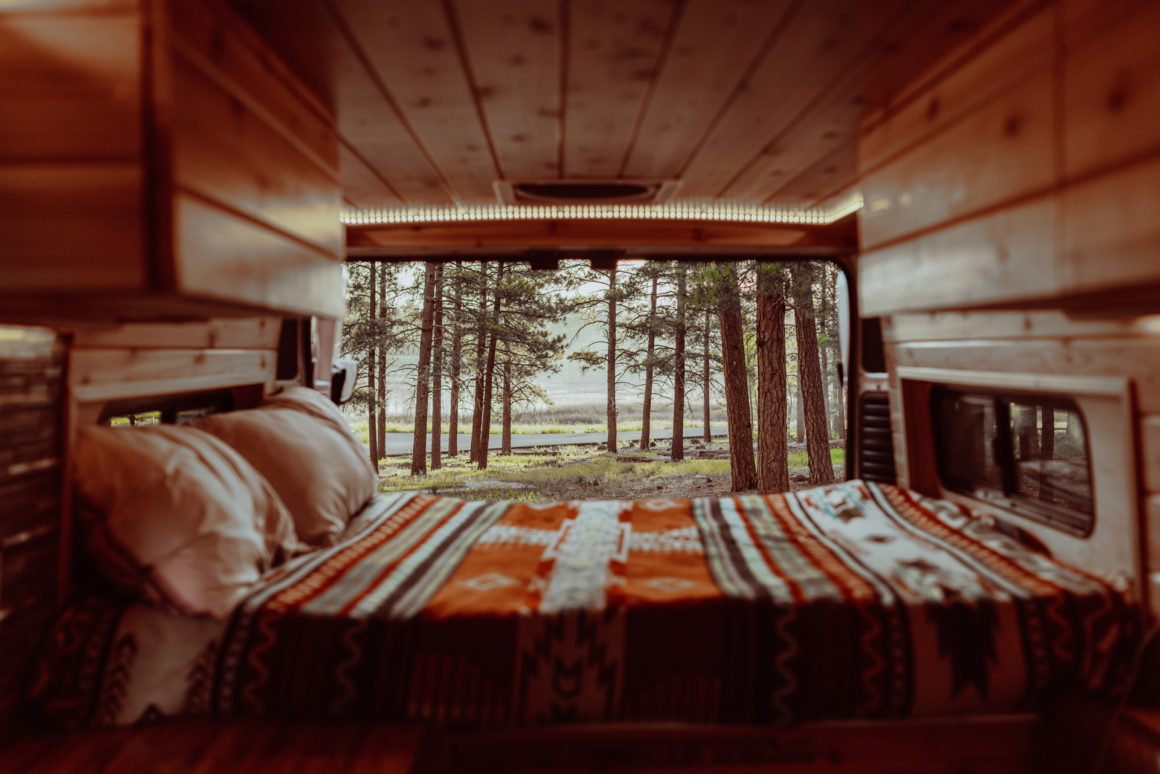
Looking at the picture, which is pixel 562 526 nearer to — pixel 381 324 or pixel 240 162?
pixel 240 162

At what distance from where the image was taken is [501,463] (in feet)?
32.3

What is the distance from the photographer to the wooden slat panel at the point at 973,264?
1.08m

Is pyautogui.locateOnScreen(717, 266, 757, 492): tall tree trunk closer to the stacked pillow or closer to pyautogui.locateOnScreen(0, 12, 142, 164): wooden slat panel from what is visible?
the stacked pillow

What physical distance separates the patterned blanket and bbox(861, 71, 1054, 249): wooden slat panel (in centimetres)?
94

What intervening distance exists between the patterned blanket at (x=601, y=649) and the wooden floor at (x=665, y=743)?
0.14 feet

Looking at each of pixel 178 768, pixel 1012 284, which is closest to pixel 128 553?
pixel 178 768

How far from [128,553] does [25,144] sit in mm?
901

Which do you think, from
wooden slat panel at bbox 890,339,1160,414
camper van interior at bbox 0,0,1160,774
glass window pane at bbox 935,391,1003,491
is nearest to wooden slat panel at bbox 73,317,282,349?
camper van interior at bbox 0,0,1160,774

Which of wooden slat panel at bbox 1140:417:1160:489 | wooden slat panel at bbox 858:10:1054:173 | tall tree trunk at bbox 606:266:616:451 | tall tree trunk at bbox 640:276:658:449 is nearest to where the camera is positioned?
wooden slat panel at bbox 858:10:1054:173

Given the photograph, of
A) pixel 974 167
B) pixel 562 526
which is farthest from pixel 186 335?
pixel 974 167

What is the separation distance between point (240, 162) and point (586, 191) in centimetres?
150

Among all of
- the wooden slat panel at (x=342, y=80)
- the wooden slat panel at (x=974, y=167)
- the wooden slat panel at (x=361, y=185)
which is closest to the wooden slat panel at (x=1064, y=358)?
the wooden slat panel at (x=974, y=167)

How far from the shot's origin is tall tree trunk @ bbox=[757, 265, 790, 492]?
5.59 m

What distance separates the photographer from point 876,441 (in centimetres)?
295
